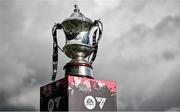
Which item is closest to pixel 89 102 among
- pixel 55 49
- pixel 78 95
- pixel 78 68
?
pixel 78 95

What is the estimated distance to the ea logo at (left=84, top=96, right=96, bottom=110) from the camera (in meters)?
14.6

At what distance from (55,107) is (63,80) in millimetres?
954

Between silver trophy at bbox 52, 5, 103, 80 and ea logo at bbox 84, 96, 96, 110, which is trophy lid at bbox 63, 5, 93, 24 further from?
ea logo at bbox 84, 96, 96, 110

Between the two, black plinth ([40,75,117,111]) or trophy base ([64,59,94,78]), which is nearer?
black plinth ([40,75,117,111])

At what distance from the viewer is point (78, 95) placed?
1448 centimetres

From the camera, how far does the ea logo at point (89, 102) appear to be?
1462 cm

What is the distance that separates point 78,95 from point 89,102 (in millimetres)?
491

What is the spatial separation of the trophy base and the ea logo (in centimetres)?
89

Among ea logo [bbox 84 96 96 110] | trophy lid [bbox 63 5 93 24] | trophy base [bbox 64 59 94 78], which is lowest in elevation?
ea logo [bbox 84 96 96 110]

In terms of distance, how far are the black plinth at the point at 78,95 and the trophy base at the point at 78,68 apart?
1.40 feet

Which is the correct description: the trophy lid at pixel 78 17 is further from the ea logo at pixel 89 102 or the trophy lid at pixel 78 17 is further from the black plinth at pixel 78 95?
the ea logo at pixel 89 102

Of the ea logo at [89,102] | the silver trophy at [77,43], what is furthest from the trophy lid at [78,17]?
the ea logo at [89,102]

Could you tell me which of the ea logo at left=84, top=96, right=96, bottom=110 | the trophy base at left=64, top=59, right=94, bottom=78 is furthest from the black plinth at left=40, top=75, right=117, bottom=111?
the trophy base at left=64, top=59, right=94, bottom=78

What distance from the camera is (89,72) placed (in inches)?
609
